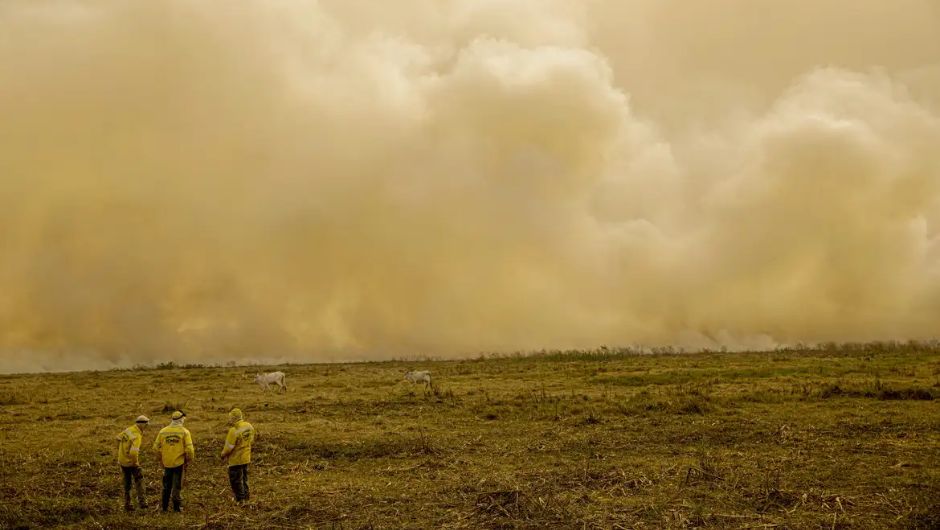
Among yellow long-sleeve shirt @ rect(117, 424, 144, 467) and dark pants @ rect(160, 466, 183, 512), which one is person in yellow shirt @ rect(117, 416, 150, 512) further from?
dark pants @ rect(160, 466, 183, 512)

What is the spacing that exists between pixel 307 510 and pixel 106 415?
19777 millimetres

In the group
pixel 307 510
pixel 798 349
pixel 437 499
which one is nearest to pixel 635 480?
pixel 437 499

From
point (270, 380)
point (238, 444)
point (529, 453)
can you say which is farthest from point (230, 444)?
point (270, 380)

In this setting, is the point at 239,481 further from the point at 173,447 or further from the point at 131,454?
the point at 131,454

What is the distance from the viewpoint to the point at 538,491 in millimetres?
16250

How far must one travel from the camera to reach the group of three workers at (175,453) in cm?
1552

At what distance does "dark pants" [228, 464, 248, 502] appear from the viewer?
16.2m

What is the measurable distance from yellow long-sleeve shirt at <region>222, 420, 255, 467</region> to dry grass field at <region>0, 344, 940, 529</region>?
1.12 m

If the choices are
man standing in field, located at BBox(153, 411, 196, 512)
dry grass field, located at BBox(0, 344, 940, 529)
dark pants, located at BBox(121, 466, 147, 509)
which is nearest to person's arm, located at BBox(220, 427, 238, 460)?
man standing in field, located at BBox(153, 411, 196, 512)

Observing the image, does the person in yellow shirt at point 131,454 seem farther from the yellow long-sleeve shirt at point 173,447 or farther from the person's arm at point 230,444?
the person's arm at point 230,444

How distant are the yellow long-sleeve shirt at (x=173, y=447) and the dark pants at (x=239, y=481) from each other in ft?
3.57

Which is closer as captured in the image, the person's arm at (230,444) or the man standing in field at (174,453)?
the man standing in field at (174,453)

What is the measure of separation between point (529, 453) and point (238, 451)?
28.9ft

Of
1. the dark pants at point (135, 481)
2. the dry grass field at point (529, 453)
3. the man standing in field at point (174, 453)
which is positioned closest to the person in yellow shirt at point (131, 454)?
the dark pants at point (135, 481)
